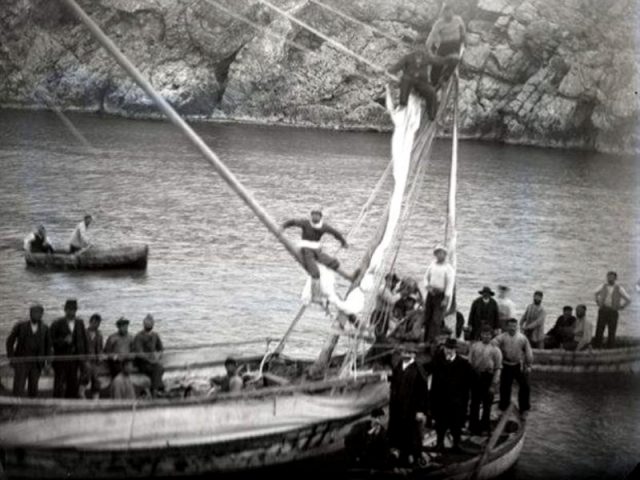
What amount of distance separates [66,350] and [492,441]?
557cm

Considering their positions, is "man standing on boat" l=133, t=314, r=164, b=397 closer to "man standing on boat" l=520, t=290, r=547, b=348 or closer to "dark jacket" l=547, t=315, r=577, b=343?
"man standing on boat" l=520, t=290, r=547, b=348

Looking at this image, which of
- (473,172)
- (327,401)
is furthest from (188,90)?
(327,401)

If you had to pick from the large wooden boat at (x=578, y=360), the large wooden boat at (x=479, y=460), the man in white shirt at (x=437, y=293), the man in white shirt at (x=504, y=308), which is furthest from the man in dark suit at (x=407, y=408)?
the large wooden boat at (x=578, y=360)

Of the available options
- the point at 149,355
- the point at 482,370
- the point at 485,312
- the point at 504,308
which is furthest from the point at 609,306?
the point at 149,355

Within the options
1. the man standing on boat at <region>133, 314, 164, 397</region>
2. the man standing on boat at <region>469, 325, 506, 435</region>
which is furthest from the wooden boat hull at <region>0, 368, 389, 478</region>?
the man standing on boat at <region>133, 314, 164, 397</region>

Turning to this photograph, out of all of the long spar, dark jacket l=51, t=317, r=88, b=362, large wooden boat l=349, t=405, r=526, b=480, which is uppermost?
the long spar

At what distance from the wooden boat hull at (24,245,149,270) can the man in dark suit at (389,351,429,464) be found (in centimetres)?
1580

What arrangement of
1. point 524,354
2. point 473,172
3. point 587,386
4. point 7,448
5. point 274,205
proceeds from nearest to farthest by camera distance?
1. point 7,448
2. point 524,354
3. point 587,386
4. point 274,205
5. point 473,172

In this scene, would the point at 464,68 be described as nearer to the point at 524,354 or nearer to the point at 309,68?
the point at 309,68

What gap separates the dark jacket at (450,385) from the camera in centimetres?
1280

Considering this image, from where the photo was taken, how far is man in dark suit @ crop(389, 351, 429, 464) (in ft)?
39.2

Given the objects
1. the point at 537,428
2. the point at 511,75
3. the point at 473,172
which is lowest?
the point at 537,428

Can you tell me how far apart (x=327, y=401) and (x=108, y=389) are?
2701mm

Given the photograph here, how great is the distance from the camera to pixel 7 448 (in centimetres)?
1070
